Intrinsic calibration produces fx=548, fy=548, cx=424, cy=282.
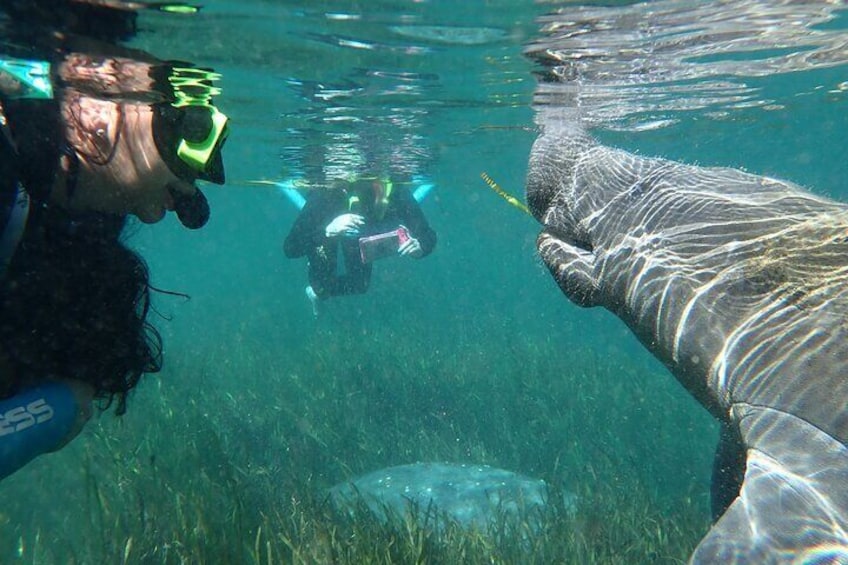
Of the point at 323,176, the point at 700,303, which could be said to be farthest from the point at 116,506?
the point at 323,176

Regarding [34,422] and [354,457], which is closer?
[34,422]

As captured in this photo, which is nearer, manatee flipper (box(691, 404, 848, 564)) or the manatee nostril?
manatee flipper (box(691, 404, 848, 564))

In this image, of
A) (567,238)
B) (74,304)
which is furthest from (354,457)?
(74,304)

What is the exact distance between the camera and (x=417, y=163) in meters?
23.8

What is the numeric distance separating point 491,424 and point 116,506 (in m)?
8.06

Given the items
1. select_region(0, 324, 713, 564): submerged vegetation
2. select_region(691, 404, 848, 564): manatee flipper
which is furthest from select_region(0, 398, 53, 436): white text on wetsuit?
select_region(0, 324, 713, 564): submerged vegetation

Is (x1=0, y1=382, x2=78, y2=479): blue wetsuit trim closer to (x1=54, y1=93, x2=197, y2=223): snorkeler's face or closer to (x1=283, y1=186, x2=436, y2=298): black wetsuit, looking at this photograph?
(x1=54, y1=93, x2=197, y2=223): snorkeler's face

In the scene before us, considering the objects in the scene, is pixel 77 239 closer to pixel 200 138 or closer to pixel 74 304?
pixel 74 304

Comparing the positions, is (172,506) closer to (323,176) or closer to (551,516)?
(551,516)

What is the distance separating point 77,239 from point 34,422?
0.87 metres

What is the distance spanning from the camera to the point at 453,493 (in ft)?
25.7

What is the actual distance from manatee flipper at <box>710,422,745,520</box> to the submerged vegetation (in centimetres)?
283

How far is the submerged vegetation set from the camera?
20.7ft

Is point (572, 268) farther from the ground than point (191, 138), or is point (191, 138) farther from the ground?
point (191, 138)
